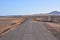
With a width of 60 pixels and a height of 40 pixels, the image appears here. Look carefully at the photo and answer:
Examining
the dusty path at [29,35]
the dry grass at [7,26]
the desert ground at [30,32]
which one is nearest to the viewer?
the dusty path at [29,35]

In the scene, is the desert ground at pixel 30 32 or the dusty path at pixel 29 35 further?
the desert ground at pixel 30 32

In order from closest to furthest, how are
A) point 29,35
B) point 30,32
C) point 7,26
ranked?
point 29,35 < point 30,32 < point 7,26

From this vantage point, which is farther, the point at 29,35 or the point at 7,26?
the point at 7,26

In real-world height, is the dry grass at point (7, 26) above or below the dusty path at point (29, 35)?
below

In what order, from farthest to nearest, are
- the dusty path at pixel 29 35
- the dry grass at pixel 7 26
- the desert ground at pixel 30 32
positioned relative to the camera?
the dry grass at pixel 7 26 → the desert ground at pixel 30 32 → the dusty path at pixel 29 35

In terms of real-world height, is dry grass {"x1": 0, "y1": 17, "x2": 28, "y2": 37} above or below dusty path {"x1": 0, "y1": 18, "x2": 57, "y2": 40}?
below

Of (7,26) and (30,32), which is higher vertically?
(30,32)

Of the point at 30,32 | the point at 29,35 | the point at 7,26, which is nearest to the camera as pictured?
the point at 29,35

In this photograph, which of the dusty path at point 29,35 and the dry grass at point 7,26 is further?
the dry grass at point 7,26

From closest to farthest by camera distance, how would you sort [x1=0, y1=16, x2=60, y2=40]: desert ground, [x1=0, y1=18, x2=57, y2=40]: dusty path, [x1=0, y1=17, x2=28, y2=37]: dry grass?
[x1=0, y1=18, x2=57, y2=40]: dusty path → [x1=0, y1=16, x2=60, y2=40]: desert ground → [x1=0, y1=17, x2=28, y2=37]: dry grass

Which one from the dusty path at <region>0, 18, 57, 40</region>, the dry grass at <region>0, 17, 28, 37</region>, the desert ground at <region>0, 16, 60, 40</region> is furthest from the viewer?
the dry grass at <region>0, 17, 28, 37</region>

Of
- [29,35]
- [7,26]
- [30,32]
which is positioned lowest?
[7,26]

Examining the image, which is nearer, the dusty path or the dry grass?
the dusty path

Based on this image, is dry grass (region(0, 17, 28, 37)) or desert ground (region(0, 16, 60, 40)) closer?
desert ground (region(0, 16, 60, 40))
